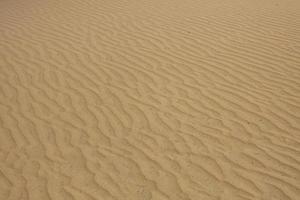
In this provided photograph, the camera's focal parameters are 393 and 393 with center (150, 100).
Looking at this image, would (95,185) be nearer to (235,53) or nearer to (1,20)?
(235,53)

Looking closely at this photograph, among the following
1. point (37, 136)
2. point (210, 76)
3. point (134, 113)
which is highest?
point (210, 76)

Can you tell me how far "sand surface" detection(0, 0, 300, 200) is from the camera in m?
4.00

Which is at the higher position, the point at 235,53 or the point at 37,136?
the point at 235,53

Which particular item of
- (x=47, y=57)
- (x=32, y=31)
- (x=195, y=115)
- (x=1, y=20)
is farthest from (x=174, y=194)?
(x=1, y=20)

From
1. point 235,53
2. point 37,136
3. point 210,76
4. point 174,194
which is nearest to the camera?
point 174,194

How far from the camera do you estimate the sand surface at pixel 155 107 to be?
13.1 ft

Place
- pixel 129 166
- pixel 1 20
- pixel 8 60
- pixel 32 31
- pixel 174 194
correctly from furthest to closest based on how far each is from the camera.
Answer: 1. pixel 1 20
2. pixel 32 31
3. pixel 8 60
4. pixel 129 166
5. pixel 174 194

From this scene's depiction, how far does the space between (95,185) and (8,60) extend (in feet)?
12.7

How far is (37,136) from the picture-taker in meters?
4.81

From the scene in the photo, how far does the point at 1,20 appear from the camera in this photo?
914cm

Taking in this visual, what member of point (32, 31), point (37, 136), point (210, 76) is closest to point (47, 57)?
point (32, 31)

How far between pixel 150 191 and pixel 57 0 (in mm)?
7819

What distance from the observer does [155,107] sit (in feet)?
17.0

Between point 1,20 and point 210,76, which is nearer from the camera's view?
point 210,76
